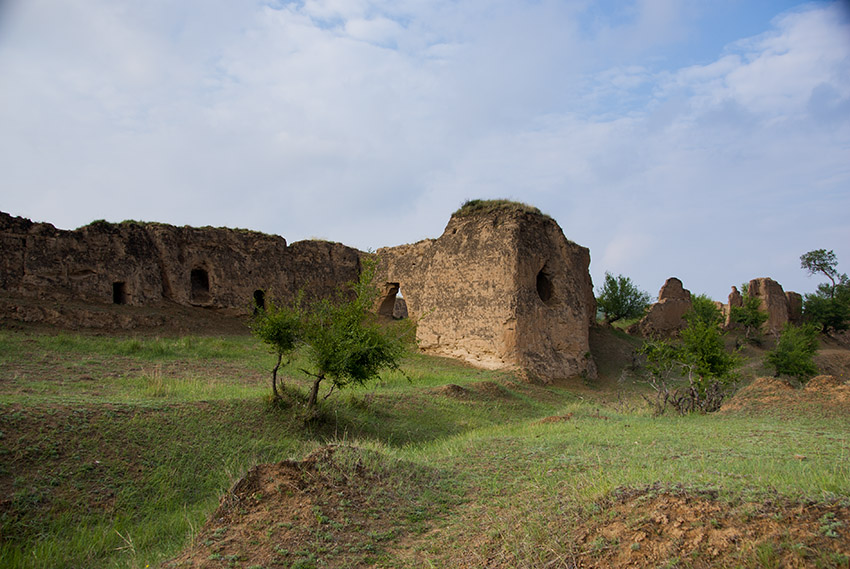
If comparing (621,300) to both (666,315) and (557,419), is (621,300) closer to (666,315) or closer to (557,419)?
(666,315)

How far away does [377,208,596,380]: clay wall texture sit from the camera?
15812mm

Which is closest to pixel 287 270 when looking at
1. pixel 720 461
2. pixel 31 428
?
pixel 31 428

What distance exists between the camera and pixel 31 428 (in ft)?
20.6

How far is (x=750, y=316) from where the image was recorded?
2886 cm

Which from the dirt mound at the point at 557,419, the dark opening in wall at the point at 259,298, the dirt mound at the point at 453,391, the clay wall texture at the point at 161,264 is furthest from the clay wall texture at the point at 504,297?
the dark opening in wall at the point at 259,298

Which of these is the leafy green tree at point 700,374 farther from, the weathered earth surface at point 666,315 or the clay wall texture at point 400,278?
the weathered earth surface at point 666,315

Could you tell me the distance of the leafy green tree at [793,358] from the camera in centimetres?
2038

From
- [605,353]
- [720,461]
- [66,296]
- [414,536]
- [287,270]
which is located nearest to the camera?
[414,536]

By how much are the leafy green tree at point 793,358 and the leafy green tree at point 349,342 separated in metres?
17.8

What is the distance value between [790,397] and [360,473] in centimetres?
919

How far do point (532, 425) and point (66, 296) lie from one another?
41.8ft

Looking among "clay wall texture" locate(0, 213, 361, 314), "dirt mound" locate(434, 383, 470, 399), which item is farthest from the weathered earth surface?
"dirt mound" locate(434, 383, 470, 399)

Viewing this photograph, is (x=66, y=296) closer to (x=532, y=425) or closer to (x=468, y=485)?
(x=532, y=425)

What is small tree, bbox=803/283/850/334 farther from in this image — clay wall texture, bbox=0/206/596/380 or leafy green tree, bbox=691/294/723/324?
clay wall texture, bbox=0/206/596/380
